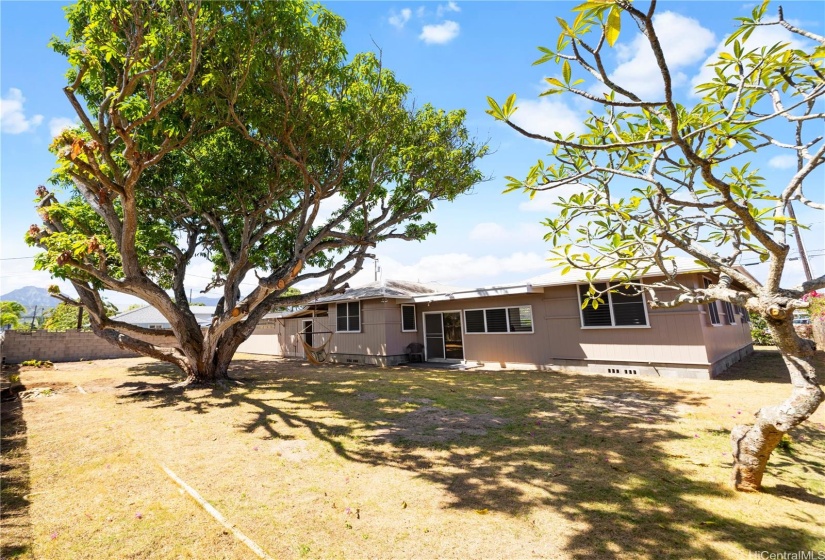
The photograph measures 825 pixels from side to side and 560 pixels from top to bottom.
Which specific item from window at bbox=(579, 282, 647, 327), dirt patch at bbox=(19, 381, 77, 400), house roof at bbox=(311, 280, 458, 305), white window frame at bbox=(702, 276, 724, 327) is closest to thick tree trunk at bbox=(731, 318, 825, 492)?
window at bbox=(579, 282, 647, 327)

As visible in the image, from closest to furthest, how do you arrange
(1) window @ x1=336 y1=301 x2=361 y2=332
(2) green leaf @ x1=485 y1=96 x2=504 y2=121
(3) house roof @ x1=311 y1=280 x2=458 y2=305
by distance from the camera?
(2) green leaf @ x1=485 y1=96 x2=504 y2=121
(3) house roof @ x1=311 y1=280 x2=458 y2=305
(1) window @ x1=336 y1=301 x2=361 y2=332

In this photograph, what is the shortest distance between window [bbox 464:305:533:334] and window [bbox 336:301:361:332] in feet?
17.3

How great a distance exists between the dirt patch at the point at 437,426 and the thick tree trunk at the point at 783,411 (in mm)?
3133

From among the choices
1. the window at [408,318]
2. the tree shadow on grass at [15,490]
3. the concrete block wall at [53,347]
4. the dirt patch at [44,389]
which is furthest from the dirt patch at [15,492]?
the concrete block wall at [53,347]

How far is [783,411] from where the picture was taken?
3.12m

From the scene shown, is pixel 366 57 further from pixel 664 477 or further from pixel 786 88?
pixel 664 477

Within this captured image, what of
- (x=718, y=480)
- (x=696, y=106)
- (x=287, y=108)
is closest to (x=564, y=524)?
(x=718, y=480)

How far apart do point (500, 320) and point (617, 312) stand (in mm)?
3972

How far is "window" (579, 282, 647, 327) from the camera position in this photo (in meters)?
10.4

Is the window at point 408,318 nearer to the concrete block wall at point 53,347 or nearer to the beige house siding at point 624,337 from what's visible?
the beige house siding at point 624,337

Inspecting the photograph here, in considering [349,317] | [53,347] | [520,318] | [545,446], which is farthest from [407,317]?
[53,347]

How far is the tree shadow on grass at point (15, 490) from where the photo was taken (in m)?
2.89

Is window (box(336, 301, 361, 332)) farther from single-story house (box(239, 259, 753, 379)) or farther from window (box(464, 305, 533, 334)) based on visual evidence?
window (box(464, 305, 533, 334))

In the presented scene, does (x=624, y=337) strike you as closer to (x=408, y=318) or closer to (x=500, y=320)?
(x=500, y=320)
